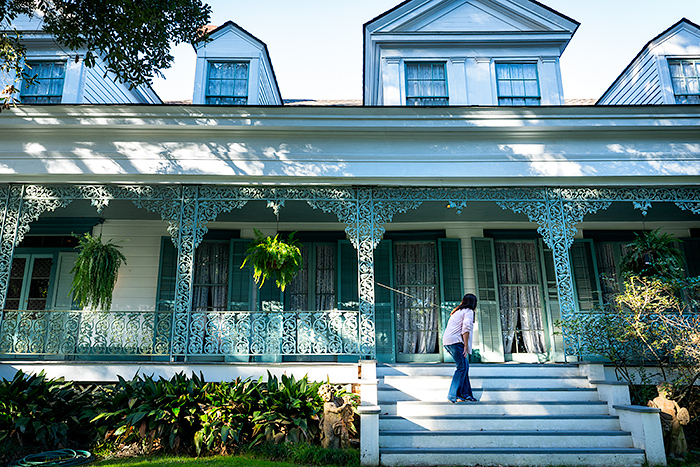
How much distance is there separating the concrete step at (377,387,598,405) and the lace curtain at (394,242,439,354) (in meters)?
3.02

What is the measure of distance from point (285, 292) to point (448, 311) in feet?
10.8

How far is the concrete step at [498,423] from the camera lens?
6.82 metres

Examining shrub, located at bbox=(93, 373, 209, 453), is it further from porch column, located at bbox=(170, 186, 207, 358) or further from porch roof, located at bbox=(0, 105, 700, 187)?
porch roof, located at bbox=(0, 105, 700, 187)

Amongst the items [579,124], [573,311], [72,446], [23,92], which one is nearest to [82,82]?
[23,92]

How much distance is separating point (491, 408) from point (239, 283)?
5.66 meters

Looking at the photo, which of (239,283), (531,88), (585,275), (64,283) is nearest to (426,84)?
(531,88)

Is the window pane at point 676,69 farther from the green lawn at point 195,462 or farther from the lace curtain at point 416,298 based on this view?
the green lawn at point 195,462

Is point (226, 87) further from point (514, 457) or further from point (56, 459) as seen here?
point (514, 457)

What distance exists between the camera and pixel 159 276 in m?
10.7

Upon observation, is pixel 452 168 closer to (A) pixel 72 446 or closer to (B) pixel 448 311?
(B) pixel 448 311

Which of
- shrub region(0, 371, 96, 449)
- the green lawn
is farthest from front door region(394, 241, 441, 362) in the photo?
shrub region(0, 371, 96, 449)

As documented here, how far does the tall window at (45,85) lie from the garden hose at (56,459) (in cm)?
753

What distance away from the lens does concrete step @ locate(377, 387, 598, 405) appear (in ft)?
24.6

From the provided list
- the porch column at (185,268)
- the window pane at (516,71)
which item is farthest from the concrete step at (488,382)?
the window pane at (516,71)
